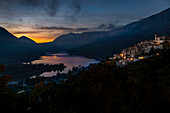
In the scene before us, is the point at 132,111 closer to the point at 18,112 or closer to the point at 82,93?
the point at 82,93

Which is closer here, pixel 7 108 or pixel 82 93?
pixel 7 108

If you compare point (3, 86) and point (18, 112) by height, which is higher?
point (3, 86)

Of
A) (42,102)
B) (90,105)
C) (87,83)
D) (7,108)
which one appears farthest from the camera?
(87,83)

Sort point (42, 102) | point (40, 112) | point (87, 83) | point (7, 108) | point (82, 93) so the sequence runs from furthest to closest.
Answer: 1. point (87, 83)
2. point (82, 93)
3. point (42, 102)
4. point (40, 112)
5. point (7, 108)

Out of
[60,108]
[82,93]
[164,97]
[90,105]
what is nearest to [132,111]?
[164,97]

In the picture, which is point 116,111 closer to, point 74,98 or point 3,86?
point 74,98

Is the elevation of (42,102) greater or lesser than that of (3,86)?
lesser


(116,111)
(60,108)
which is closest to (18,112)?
(60,108)

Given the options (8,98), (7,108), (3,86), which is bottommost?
(7,108)

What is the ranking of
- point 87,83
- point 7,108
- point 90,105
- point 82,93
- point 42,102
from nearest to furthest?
point 7,108
point 90,105
point 42,102
point 82,93
point 87,83
